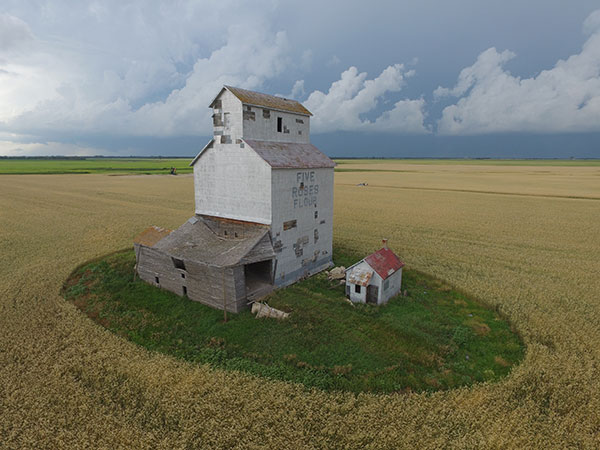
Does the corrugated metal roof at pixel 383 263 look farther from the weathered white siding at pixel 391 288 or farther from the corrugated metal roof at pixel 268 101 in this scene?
the corrugated metal roof at pixel 268 101

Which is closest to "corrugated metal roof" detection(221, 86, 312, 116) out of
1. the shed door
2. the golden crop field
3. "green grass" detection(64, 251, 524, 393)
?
"green grass" detection(64, 251, 524, 393)

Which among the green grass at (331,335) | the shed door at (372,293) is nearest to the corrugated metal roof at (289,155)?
the green grass at (331,335)

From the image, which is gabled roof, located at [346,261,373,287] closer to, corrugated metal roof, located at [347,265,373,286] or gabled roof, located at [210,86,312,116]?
corrugated metal roof, located at [347,265,373,286]

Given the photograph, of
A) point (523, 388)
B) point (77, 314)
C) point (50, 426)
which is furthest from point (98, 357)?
point (523, 388)

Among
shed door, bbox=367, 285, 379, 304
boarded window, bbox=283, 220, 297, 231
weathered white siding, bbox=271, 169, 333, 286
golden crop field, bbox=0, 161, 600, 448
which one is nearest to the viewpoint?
golden crop field, bbox=0, 161, 600, 448

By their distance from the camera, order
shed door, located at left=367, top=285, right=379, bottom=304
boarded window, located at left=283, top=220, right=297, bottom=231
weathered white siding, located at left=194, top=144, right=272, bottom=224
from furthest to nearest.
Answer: boarded window, located at left=283, top=220, right=297, bottom=231, weathered white siding, located at left=194, top=144, right=272, bottom=224, shed door, located at left=367, top=285, right=379, bottom=304

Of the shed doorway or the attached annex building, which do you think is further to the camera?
the shed doorway

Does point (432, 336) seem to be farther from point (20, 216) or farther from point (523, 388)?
point (20, 216)
